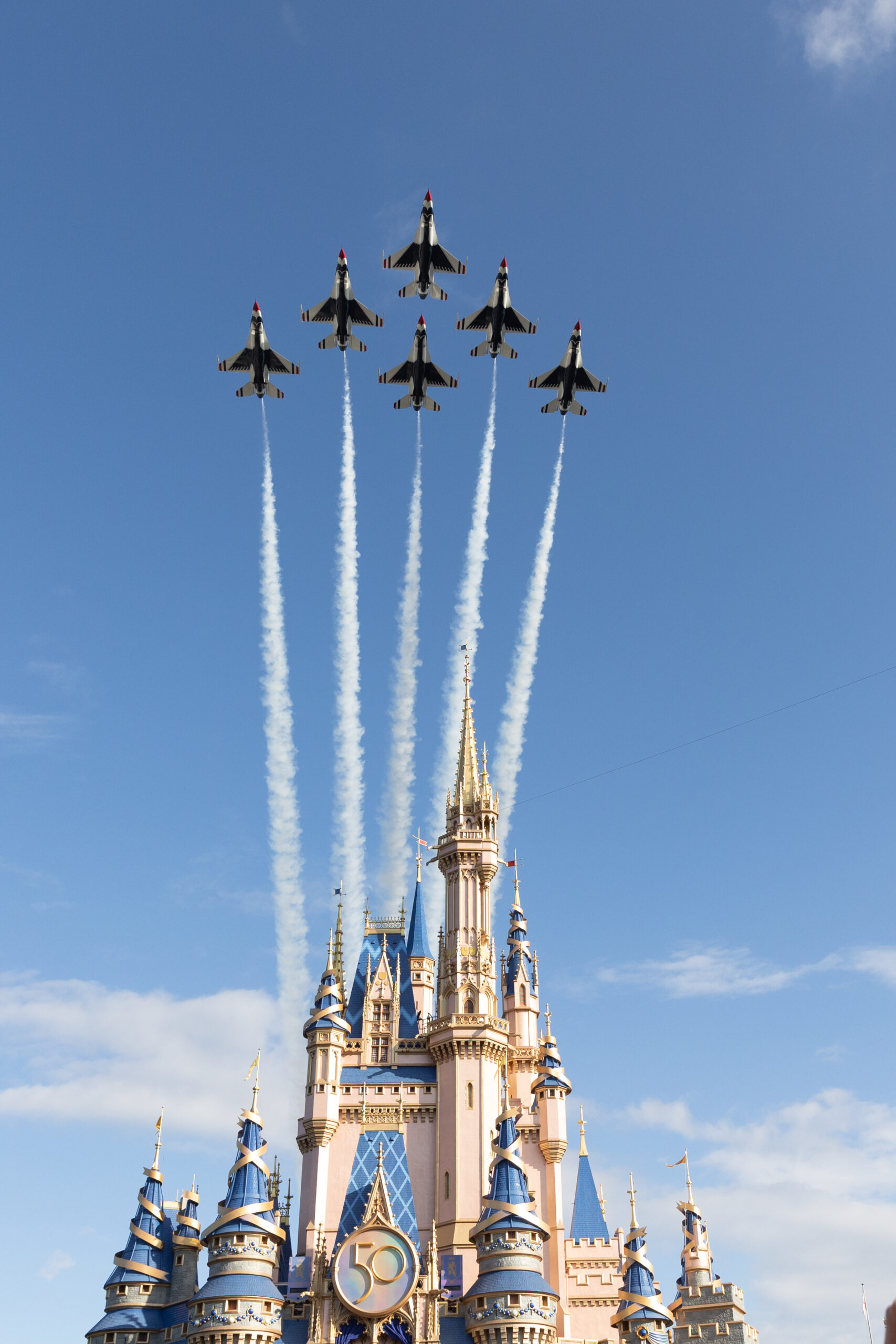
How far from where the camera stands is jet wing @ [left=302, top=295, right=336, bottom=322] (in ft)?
257

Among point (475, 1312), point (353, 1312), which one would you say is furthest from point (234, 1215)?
point (475, 1312)

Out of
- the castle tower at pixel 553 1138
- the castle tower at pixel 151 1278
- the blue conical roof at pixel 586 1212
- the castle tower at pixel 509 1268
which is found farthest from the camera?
the blue conical roof at pixel 586 1212

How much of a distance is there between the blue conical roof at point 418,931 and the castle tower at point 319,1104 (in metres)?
12.8

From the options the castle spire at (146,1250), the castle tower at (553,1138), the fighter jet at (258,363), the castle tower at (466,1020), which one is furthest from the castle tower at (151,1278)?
the fighter jet at (258,363)

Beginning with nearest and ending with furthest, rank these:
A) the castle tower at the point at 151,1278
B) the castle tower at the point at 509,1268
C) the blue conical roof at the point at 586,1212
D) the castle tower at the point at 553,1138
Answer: the castle tower at the point at 509,1268 < the castle tower at the point at 151,1278 < the castle tower at the point at 553,1138 < the blue conical roof at the point at 586,1212

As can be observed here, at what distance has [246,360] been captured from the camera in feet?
260

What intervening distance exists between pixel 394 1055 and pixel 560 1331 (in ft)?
70.5

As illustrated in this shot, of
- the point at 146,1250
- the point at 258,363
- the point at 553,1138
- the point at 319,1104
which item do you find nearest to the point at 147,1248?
the point at 146,1250

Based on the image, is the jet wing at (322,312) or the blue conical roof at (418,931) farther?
the blue conical roof at (418,931)

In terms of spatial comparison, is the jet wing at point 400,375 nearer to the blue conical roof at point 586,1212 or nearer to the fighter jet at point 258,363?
the fighter jet at point 258,363

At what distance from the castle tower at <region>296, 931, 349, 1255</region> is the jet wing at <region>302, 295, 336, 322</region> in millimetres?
46644

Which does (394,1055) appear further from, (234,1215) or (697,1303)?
(697,1303)

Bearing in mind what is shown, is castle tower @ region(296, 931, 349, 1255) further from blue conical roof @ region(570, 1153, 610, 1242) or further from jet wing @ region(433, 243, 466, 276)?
jet wing @ region(433, 243, 466, 276)

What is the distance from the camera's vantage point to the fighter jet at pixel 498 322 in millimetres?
78562
